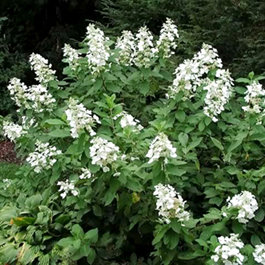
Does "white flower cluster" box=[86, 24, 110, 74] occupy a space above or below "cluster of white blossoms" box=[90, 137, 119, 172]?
above

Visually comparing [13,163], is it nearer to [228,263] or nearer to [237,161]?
[237,161]

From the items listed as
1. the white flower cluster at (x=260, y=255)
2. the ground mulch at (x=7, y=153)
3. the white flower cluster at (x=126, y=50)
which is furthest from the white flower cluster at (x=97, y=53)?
the ground mulch at (x=7, y=153)

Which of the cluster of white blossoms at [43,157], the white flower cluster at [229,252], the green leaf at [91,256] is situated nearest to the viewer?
the white flower cluster at [229,252]

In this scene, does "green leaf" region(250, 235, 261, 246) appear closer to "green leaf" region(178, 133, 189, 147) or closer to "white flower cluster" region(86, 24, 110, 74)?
"green leaf" region(178, 133, 189, 147)

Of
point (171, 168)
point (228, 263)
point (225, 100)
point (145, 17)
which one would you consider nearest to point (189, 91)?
point (225, 100)

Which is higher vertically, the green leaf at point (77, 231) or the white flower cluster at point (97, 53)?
the white flower cluster at point (97, 53)

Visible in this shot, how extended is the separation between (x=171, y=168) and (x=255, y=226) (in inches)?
23.4

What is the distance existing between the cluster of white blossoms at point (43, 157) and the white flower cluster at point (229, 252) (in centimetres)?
118

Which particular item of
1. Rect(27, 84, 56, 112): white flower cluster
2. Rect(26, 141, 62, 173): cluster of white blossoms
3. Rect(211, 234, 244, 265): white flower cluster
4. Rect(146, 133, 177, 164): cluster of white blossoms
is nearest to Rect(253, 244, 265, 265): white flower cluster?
Rect(211, 234, 244, 265): white flower cluster

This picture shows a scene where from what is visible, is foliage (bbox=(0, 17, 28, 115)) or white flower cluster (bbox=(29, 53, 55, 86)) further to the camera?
foliage (bbox=(0, 17, 28, 115))

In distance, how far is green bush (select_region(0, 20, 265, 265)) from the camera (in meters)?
2.67

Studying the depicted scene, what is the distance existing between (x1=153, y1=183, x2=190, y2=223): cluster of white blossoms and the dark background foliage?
2.81 m

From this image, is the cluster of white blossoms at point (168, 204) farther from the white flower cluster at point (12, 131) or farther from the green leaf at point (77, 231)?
the white flower cluster at point (12, 131)

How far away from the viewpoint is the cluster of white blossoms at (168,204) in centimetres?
248
